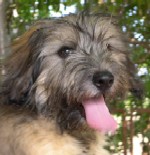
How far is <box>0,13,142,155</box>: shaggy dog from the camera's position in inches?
121

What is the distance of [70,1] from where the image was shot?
432cm

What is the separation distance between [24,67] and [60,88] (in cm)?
28

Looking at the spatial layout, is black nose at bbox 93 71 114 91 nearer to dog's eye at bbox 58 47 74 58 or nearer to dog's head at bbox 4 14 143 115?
dog's head at bbox 4 14 143 115

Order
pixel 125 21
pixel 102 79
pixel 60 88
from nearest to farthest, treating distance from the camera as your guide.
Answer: pixel 102 79, pixel 60 88, pixel 125 21

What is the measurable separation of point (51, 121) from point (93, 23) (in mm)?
708

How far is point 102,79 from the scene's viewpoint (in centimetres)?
300

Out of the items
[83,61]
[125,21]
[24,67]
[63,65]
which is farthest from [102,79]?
[125,21]

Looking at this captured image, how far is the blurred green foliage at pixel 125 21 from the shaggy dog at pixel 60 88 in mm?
1033

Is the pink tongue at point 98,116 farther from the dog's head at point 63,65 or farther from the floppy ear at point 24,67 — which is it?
the floppy ear at point 24,67

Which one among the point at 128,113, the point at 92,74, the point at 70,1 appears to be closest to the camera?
the point at 92,74

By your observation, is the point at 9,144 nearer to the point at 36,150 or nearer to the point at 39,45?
the point at 36,150

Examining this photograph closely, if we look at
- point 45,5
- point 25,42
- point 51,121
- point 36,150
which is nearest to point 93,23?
point 25,42

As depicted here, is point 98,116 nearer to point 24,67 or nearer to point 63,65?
point 63,65

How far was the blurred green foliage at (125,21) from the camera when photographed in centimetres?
439
